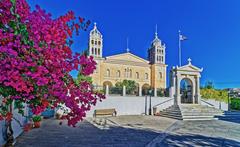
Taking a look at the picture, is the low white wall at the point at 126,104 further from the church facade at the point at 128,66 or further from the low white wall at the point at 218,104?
the church facade at the point at 128,66

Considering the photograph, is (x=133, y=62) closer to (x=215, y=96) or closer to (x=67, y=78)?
(x=215, y=96)

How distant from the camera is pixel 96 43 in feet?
167

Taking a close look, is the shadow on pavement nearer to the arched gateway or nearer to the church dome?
the arched gateway

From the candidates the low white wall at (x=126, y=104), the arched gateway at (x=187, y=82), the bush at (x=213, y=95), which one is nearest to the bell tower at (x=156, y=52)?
the bush at (x=213, y=95)

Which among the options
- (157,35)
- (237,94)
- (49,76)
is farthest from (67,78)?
(157,35)

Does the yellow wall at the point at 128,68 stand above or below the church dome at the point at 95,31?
below

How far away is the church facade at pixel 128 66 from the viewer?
49.1 meters

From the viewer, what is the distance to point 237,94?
109 feet

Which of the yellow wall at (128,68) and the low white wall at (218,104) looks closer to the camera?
the low white wall at (218,104)

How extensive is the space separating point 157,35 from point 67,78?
56.6 m

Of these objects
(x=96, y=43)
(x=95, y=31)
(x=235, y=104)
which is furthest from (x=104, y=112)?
(x=95, y=31)

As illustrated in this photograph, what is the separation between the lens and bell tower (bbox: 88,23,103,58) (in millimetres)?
49938

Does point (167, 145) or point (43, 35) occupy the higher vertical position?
point (43, 35)

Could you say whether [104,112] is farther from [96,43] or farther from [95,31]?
[95,31]
